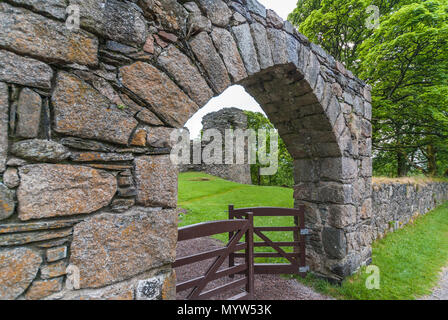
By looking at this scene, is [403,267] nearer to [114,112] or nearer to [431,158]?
[114,112]

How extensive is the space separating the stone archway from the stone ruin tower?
14066 millimetres

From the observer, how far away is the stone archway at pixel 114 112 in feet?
4.15

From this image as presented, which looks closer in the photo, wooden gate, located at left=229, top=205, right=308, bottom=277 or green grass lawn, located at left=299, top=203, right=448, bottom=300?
green grass lawn, located at left=299, top=203, right=448, bottom=300

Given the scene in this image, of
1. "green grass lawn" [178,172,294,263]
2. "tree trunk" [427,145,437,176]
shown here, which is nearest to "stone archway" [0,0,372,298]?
"green grass lawn" [178,172,294,263]

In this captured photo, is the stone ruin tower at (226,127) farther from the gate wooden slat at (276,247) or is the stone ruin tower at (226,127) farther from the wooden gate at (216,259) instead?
the wooden gate at (216,259)

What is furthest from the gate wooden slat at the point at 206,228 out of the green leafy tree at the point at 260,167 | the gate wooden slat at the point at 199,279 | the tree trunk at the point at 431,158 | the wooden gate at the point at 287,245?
the green leafy tree at the point at 260,167

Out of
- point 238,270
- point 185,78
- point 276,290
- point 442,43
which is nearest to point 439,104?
point 442,43

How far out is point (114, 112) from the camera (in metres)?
1.55

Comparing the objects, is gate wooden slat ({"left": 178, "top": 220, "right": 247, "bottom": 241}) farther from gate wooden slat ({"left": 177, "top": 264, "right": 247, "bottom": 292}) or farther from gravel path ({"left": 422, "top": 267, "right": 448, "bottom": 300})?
gravel path ({"left": 422, "top": 267, "right": 448, "bottom": 300})

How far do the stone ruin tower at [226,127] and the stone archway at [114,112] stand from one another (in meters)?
14.1

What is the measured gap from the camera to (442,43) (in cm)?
611

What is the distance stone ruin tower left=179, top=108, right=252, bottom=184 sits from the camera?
1656 cm

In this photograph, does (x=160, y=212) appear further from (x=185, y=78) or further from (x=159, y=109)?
(x=185, y=78)

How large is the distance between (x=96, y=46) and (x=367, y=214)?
4.49 metres
